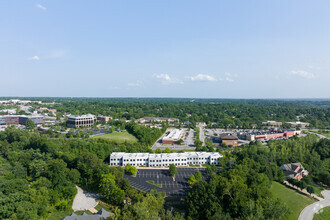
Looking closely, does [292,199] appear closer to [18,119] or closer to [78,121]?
[78,121]

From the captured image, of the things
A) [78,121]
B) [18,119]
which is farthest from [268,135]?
[18,119]

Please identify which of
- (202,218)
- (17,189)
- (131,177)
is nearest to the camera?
(202,218)

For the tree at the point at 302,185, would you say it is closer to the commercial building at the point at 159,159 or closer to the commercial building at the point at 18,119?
the commercial building at the point at 159,159

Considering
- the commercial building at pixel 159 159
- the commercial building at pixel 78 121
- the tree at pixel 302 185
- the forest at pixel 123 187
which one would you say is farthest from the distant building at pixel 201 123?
the tree at pixel 302 185

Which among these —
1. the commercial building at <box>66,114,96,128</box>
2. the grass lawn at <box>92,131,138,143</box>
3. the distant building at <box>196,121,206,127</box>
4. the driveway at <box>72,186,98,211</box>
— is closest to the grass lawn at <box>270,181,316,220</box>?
the driveway at <box>72,186,98,211</box>

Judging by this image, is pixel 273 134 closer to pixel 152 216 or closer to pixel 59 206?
pixel 152 216

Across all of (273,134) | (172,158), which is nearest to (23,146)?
(172,158)

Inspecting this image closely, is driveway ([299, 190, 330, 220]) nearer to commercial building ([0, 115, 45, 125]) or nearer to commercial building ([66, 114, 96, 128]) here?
commercial building ([66, 114, 96, 128])
